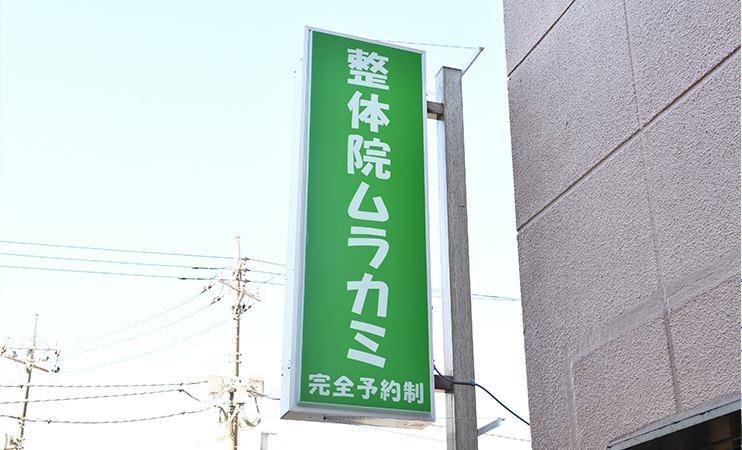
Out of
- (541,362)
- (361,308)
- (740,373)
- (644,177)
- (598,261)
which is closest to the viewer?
(740,373)

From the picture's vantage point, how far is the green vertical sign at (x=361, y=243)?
4.24 meters

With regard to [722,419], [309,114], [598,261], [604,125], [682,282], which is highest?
[309,114]

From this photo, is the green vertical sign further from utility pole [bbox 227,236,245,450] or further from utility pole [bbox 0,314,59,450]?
utility pole [bbox 0,314,59,450]

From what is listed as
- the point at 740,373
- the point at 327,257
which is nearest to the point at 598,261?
the point at 740,373

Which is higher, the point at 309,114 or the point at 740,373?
the point at 309,114

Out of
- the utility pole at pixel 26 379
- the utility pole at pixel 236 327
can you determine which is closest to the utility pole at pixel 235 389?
the utility pole at pixel 236 327

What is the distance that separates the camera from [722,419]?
260 centimetres

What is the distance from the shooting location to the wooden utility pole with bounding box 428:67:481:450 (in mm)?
4457

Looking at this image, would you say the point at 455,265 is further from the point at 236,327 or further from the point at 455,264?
the point at 236,327

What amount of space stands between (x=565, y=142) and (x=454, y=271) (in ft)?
3.95

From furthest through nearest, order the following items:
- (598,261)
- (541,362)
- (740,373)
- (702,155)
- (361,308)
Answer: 1. (361,308)
2. (541,362)
3. (598,261)
4. (702,155)
5. (740,373)

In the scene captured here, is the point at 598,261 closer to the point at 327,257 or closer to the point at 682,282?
the point at 682,282

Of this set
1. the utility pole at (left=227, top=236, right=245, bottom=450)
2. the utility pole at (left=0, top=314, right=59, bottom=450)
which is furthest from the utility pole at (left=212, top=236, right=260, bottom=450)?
the utility pole at (left=0, top=314, right=59, bottom=450)

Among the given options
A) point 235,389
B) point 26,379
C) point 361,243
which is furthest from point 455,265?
point 26,379
